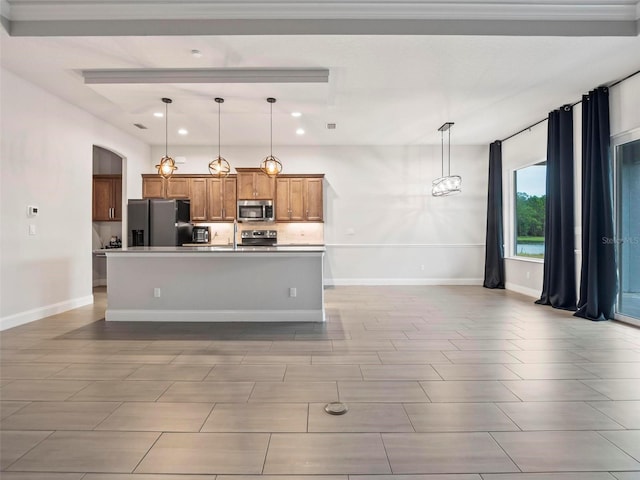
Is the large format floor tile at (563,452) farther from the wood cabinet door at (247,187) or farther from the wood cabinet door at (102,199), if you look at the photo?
the wood cabinet door at (102,199)

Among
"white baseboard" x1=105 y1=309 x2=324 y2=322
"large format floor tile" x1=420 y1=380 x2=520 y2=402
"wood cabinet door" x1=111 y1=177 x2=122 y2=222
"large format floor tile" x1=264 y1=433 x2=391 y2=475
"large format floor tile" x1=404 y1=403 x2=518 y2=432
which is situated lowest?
"large format floor tile" x1=264 y1=433 x2=391 y2=475

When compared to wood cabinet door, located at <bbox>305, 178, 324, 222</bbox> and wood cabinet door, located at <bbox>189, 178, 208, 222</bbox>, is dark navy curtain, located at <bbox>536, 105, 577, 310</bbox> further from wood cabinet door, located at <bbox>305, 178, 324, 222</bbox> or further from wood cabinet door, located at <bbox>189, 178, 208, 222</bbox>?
wood cabinet door, located at <bbox>189, 178, 208, 222</bbox>

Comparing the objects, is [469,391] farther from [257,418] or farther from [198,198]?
[198,198]

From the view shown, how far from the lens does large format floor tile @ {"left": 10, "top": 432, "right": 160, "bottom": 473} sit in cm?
172

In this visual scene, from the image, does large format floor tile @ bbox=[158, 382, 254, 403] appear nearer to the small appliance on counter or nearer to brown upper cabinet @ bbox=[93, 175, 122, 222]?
the small appliance on counter

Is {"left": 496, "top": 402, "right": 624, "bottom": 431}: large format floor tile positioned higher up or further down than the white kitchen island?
further down

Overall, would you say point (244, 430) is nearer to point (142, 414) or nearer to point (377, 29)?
point (142, 414)

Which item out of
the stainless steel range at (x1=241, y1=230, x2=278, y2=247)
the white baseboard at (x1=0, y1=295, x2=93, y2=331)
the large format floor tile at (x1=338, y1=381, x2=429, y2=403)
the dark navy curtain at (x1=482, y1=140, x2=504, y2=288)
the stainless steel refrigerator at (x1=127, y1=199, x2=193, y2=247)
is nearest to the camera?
the large format floor tile at (x1=338, y1=381, x2=429, y2=403)

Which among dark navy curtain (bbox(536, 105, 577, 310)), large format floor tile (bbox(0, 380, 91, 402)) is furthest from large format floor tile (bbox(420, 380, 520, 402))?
dark navy curtain (bbox(536, 105, 577, 310))

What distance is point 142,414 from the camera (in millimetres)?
2215

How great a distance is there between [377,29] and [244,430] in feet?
11.9

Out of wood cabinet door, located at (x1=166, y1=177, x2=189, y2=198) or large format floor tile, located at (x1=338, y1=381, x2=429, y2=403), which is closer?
large format floor tile, located at (x1=338, y1=381, x2=429, y2=403)

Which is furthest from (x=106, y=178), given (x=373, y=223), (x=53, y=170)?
(x=373, y=223)

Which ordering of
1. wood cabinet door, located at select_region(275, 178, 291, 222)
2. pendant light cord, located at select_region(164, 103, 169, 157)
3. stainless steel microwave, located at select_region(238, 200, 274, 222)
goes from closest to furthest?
pendant light cord, located at select_region(164, 103, 169, 157)
stainless steel microwave, located at select_region(238, 200, 274, 222)
wood cabinet door, located at select_region(275, 178, 291, 222)
